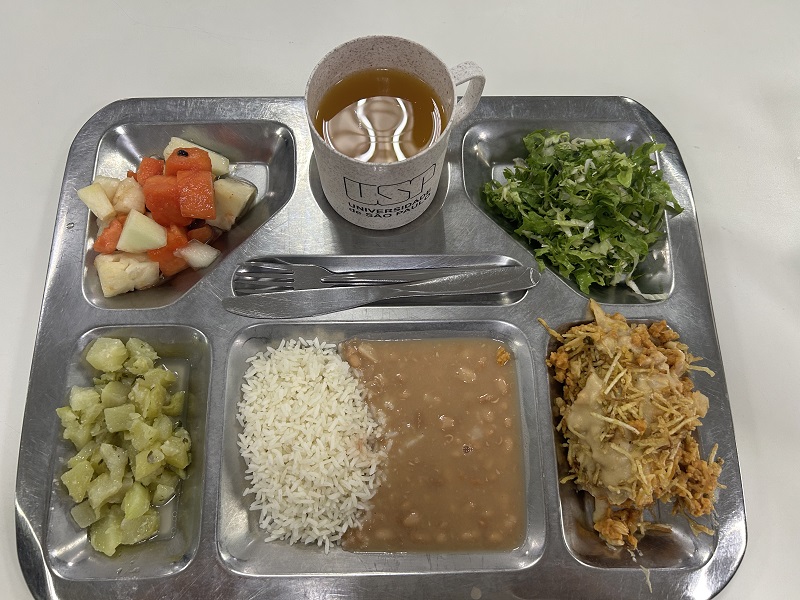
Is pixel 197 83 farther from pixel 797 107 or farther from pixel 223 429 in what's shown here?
pixel 797 107

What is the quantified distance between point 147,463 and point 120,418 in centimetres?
17

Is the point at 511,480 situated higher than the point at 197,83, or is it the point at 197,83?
the point at 197,83

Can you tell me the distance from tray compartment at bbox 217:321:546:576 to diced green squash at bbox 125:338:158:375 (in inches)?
10.5

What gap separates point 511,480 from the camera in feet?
6.39

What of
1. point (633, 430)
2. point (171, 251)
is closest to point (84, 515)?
point (171, 251)

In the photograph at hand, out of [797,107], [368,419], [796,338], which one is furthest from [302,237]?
[797,107]

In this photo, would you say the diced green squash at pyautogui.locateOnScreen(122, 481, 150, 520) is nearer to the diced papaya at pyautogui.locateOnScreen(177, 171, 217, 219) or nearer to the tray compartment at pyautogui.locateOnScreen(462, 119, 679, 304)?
the diced papaya at pyautogui.locateOnScreen(177, 171, 217, 219)

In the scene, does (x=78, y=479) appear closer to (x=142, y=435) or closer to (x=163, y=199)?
(x=142, y=435)

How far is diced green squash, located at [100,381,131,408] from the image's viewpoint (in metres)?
1.88

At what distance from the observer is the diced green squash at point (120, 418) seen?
1836 millimetres

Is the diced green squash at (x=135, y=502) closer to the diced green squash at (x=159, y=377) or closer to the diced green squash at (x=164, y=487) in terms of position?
the diced green squash at (x=164, y=487)

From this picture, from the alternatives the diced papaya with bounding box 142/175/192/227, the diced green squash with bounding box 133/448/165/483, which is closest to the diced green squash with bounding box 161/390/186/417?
the diced green squash with bounding box 133/448/165/483

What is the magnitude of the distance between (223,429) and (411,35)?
1.92 metres

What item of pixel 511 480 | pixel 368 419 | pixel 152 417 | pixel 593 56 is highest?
pixel 593 56
